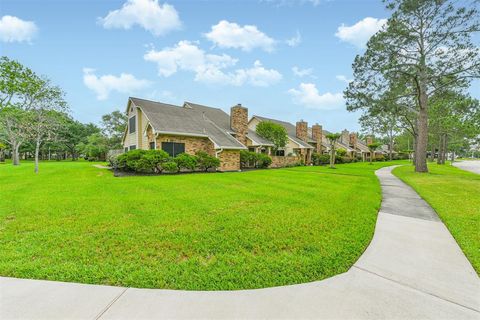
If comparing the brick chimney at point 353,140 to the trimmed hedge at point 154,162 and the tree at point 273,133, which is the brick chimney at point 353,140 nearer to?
the tree at point 273,133

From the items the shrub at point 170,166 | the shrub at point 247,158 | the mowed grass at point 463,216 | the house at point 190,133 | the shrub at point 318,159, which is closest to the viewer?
the mowed grass at point 463,216

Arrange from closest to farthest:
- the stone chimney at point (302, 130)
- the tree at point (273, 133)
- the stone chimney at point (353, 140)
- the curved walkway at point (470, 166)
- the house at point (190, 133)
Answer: the house at point (190, 133), the curved walkway at point (470, 166), the tree at point (273, 133), the stone chimney at point (302, 130), the stone chimney at point (353, 140)

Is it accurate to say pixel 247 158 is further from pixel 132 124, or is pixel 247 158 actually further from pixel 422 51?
pixel 422 51

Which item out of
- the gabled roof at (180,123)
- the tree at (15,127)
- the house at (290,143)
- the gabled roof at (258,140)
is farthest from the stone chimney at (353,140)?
the tree at (15,127)

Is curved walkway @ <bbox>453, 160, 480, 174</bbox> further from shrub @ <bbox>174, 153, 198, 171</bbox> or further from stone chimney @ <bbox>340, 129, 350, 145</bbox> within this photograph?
shrub @ <bbox>174, 153, 198, 171</bbox>

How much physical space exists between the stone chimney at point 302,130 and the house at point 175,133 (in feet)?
47.3

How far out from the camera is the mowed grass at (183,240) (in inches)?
107

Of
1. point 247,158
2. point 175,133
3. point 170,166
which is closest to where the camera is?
point 170,166

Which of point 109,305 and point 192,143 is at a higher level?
point 192,143

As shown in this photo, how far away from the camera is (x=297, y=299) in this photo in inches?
89.4

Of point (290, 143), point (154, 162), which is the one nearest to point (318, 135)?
point (290, 143)

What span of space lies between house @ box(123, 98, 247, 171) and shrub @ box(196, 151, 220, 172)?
897mm

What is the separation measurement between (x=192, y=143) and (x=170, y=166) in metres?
3.49

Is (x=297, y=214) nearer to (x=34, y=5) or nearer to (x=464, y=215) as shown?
(x=464, y=215)
